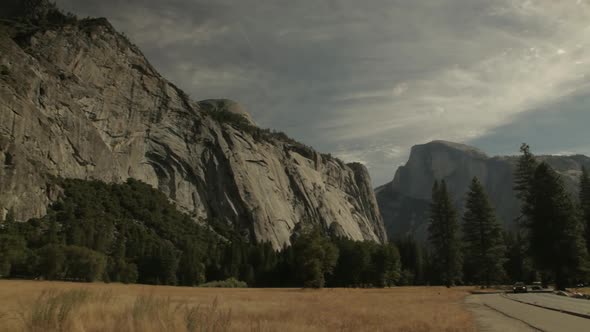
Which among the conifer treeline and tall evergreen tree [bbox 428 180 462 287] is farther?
tall evergreen tree [bbox 428 180 462 287]

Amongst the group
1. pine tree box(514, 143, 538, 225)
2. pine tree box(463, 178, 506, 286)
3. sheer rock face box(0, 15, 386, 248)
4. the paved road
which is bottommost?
the paved road

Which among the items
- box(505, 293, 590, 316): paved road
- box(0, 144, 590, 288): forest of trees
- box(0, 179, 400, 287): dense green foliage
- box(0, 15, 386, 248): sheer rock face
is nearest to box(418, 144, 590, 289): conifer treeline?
box(0, 144, 590, 288): forest of trees

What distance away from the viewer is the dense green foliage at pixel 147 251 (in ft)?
208

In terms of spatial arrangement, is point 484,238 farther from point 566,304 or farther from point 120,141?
point 120,141

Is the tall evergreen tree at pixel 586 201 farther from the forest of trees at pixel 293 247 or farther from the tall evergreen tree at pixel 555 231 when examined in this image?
the tall evergreen tree at pixel 555 231

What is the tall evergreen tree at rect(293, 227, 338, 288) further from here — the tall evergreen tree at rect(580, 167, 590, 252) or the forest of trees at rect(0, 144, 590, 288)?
the tall evergreen tree at rect(580, 167, 590, 252)

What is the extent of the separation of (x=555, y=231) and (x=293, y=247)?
41.0 metres

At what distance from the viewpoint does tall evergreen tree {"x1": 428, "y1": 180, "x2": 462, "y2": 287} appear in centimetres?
6688

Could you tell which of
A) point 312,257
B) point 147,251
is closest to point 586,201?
point 312,257

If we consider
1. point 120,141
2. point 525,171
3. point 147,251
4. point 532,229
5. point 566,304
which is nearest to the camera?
point 566,304

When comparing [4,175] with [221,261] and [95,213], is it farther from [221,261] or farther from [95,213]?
[221,261]

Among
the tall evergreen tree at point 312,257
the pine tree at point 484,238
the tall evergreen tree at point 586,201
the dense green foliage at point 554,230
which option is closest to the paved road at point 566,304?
the dense green foliage at point 554,230

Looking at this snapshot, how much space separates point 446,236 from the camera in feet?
225

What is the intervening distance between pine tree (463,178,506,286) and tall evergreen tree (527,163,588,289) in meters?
11.7
